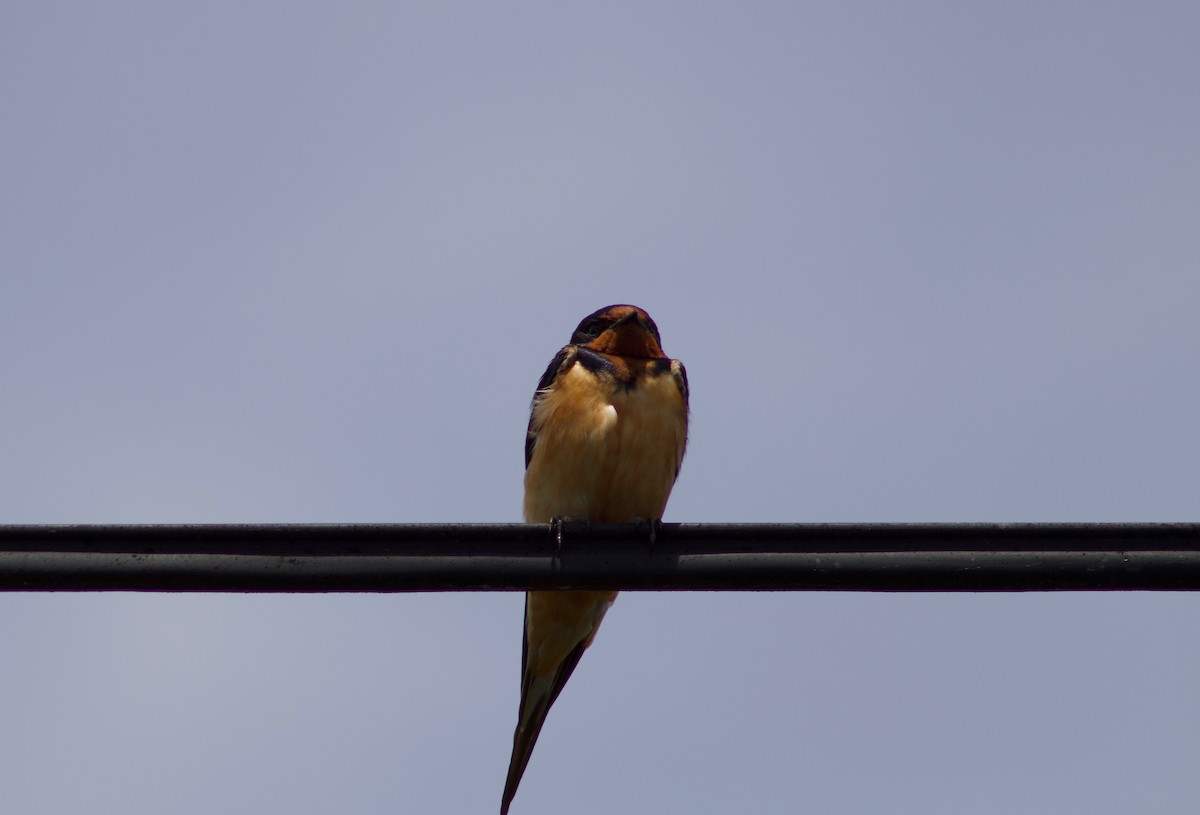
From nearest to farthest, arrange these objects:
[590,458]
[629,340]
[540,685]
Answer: [590,458], [540,685], [629,340]

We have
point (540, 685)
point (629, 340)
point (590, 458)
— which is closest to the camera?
point (590, 458)

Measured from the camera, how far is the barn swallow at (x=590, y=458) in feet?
22.4

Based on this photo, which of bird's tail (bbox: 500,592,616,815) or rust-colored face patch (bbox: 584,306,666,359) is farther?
rust-colored face patch (bbox: 584,306,666,359)

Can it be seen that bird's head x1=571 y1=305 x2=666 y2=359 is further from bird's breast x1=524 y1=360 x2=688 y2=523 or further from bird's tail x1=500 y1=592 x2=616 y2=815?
bird's tail x1=500 y1=592 x2=616 y2=815

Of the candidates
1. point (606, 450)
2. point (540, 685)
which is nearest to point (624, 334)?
point (606, 450)

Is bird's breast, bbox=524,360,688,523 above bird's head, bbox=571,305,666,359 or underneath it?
underneath

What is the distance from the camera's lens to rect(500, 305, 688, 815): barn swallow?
22.4 ft

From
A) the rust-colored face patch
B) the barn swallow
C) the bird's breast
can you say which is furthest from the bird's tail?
the rust-colored face patch

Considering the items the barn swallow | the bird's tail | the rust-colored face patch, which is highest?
the rust-colored face patch

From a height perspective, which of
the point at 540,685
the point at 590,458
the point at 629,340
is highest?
the point at 629,340

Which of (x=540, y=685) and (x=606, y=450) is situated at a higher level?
(x=606, y=450)

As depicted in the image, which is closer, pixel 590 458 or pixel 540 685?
pixel 590 458

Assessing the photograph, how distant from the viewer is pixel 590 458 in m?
6.79

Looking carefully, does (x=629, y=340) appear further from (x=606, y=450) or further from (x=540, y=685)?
(x=540, y=685)
